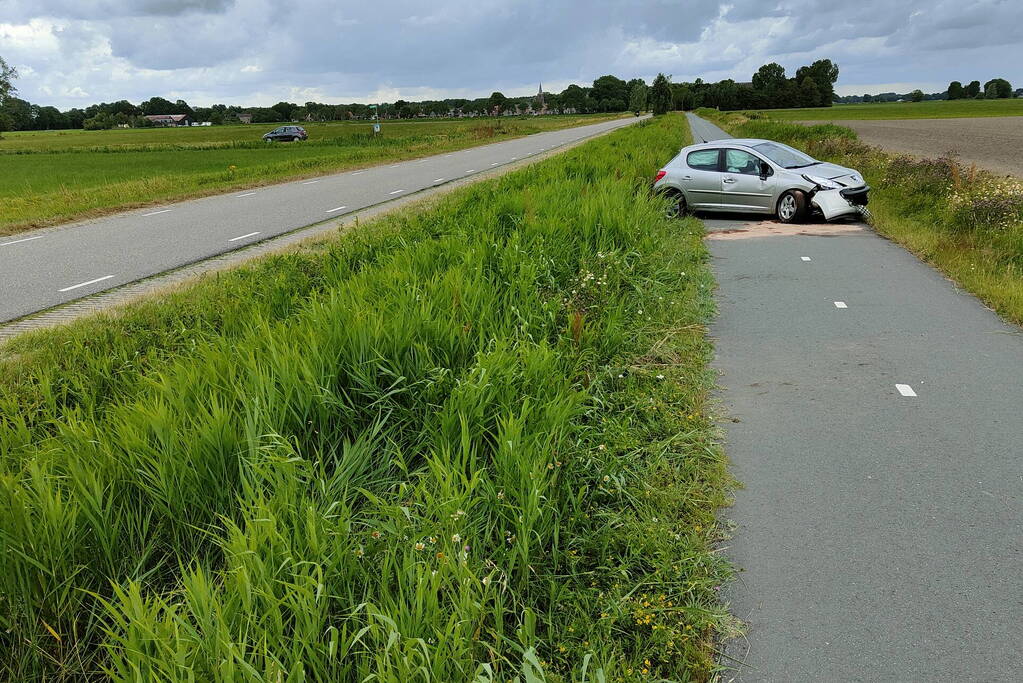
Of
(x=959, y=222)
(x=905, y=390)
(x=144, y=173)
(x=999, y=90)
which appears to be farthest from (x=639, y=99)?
(x=905, y=390)

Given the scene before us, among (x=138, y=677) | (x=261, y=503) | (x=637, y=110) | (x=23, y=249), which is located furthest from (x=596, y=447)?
(x=637, y=110)

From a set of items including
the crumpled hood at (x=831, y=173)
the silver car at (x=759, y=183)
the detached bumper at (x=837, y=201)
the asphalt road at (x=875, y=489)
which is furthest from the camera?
the crumpled hood at (x=831, y=173)

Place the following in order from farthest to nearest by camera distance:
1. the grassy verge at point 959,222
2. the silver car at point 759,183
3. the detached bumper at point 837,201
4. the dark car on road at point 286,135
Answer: the dark car on road at point 286,135 → the silver car at point 759,183 → the detached bumper at point 837,201 → the grassy verge at point 959,222

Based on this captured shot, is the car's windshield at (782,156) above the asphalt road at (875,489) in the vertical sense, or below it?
above

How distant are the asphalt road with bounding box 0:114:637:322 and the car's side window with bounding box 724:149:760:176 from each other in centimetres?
784

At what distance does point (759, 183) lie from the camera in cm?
1416

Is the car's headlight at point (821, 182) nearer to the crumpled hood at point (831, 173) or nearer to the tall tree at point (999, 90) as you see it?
the crumpled hood at point (831, 173)

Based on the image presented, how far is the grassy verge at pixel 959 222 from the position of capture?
855 cm

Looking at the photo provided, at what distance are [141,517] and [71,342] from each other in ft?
13.6

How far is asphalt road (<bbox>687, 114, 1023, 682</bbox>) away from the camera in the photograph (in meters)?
2.84

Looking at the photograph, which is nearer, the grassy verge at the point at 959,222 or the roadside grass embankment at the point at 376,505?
the roadside grass embankment at the point at 376,505

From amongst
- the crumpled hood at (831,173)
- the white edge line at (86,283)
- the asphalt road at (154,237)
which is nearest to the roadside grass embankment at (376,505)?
the white edge line at (86,283)

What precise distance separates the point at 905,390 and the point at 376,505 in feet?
13.6

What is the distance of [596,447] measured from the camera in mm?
4203
